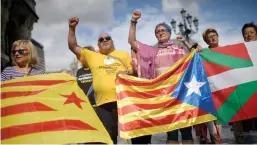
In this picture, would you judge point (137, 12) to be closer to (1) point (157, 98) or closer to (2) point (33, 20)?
(1) point (157, 98)

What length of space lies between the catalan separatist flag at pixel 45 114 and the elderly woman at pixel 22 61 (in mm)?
141

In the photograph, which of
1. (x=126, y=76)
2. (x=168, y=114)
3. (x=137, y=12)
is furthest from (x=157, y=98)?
(x=137, y=12)

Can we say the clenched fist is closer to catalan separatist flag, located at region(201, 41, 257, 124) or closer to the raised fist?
the raised fist

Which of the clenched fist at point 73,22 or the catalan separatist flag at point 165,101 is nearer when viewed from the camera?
the catalan separatist flag at point 165,101

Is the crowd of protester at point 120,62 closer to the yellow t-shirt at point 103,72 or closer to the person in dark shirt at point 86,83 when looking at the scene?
the yellow t-shirt at point 103,72

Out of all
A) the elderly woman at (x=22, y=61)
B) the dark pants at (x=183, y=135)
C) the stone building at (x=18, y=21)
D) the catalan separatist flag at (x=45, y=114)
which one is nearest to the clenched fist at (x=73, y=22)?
the elderly woman at (x=22, y=61)

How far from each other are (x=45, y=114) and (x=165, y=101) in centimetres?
145

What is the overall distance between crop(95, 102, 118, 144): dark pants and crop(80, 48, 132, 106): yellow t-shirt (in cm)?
8

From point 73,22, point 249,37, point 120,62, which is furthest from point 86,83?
point 249,37

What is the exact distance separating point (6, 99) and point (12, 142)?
49 cm

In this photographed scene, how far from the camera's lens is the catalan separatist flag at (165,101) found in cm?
360

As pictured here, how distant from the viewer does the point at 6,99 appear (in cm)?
300

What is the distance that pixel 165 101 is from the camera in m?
3.72

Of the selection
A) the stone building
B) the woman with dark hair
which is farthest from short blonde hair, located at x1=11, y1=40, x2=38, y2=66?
the stone building
